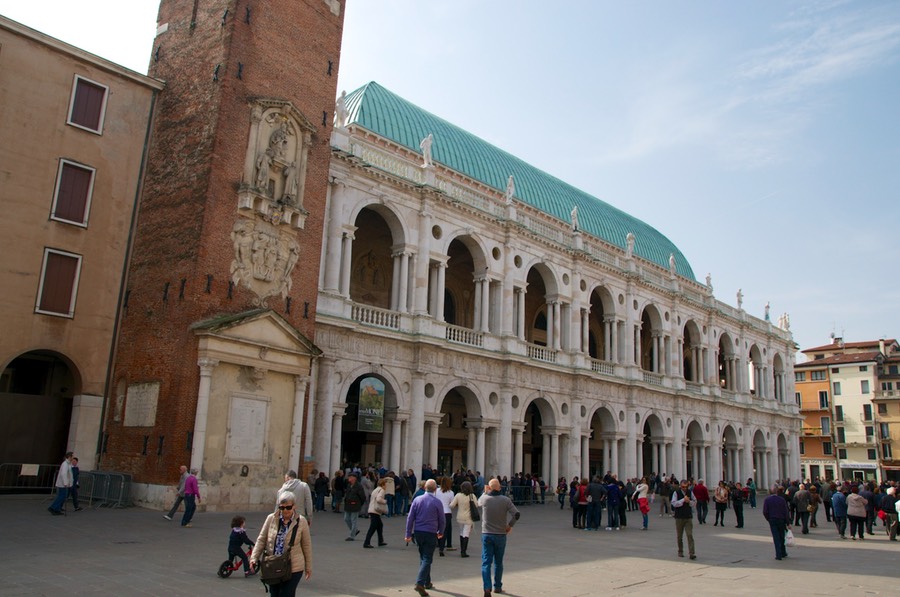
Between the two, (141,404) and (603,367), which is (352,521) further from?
(603,367)

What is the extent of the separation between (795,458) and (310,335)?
47.5 meters

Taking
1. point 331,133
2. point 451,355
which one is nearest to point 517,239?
point 451,355

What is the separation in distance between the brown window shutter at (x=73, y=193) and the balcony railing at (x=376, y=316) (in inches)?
364

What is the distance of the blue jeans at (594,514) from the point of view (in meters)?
21.2

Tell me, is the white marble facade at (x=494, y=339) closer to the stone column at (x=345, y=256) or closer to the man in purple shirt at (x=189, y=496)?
the stone column at (x=345, y=256)

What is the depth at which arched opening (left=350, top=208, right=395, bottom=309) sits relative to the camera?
3134cm

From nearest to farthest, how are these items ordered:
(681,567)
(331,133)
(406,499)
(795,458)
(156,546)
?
1. (156,546)
2. (681,567)
3. (406,499)
4. (331,133)
5. (795,458)

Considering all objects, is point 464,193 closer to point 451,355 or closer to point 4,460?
point 451,355

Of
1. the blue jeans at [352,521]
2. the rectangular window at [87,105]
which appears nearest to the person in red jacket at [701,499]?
the blue jeans at [352,521]

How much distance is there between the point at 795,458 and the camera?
5647 cm

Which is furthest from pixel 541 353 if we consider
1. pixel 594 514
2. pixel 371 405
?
pixel 594 514

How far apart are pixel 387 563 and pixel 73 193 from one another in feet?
49.6

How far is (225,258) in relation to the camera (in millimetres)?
20484

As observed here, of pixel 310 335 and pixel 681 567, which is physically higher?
pixel 310 335
